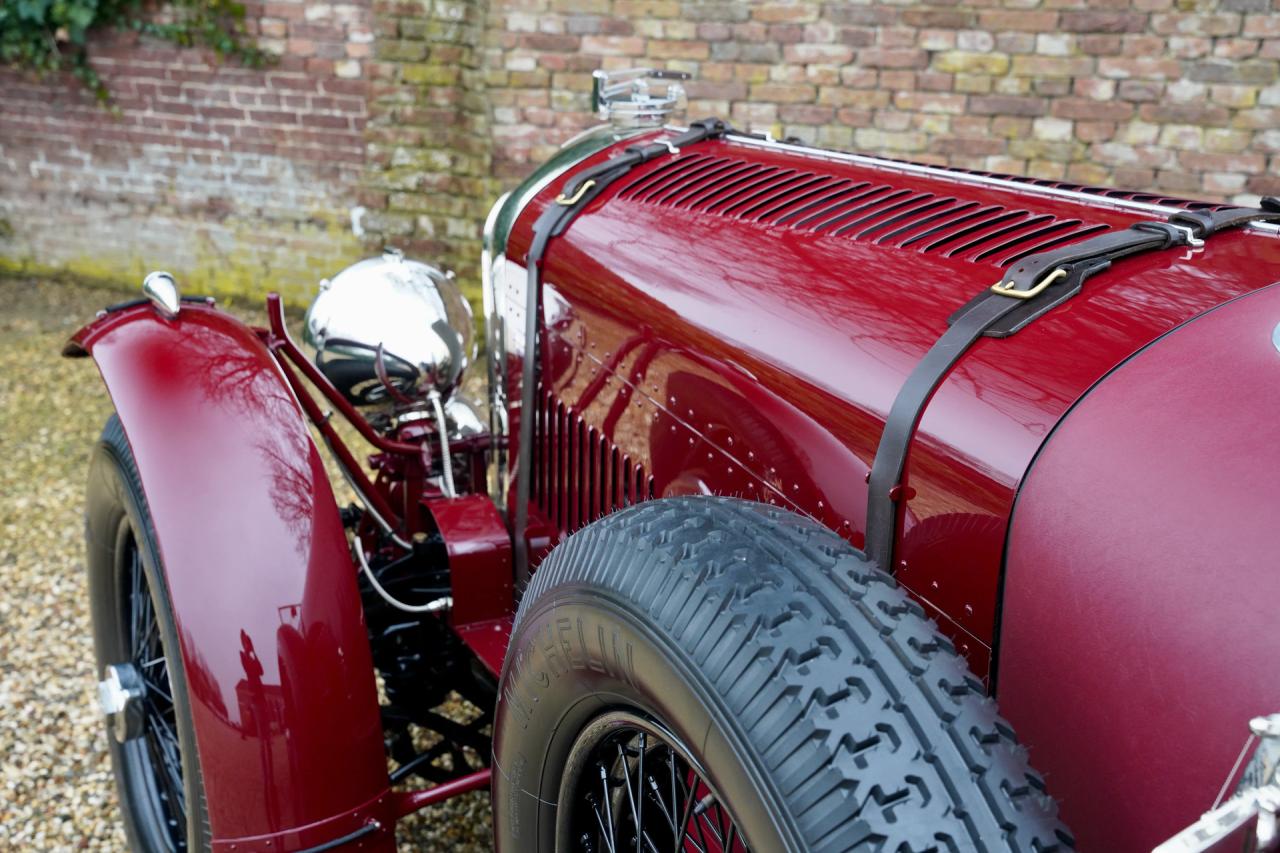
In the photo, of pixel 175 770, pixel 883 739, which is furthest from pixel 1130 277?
pixel 175 770

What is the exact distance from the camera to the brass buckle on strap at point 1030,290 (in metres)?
1.30

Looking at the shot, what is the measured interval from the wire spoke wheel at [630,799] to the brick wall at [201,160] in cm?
517

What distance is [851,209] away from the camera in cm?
177

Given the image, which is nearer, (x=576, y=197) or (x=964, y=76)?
(x=576, y=197)

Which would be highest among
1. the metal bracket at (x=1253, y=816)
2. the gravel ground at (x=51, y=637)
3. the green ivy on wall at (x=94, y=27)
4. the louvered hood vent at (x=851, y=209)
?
the green ivy on wall at (x=94, y=27)

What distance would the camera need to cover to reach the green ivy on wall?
5.97 meters

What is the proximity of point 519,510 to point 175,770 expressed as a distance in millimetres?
878

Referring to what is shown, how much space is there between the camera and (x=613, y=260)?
197 centimetres

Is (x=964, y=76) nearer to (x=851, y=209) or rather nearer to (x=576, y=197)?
(x=576, y=197)

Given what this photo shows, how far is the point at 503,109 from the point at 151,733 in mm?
4031

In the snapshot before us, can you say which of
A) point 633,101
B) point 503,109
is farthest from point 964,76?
point 633,101

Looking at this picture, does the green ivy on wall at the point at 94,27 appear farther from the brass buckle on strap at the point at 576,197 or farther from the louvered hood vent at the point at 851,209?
the louvered hood vent at the point at 851,209

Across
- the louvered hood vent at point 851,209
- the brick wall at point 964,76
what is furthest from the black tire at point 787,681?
the brick wall at point 964,76

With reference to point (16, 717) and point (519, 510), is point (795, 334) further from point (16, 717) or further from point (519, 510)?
point (16, 717)
